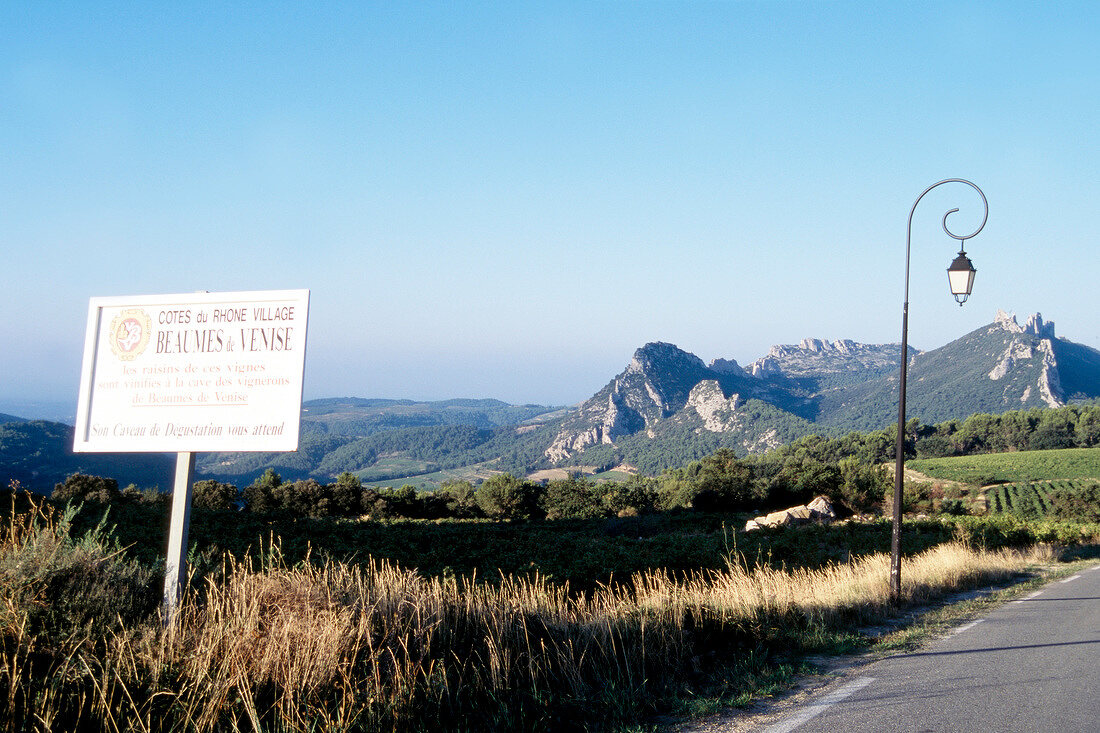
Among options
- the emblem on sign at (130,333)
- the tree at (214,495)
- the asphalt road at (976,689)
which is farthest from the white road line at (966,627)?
the tree at (214,495)

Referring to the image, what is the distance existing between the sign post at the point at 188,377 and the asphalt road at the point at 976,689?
12.9 ft

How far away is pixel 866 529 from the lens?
32781mm

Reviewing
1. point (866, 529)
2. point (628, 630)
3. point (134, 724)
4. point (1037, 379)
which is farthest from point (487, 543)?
point (1037, 379)

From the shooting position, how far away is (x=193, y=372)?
4926mm

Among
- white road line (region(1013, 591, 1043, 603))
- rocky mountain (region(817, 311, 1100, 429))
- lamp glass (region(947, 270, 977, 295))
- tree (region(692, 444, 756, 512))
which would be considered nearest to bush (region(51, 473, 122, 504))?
white road line (region(1013, 591, 1043, 603))

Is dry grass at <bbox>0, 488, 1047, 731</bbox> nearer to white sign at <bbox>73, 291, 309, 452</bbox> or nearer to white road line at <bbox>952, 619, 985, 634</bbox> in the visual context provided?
white sign at <bbox>73, 291, 309, 452</bbox>

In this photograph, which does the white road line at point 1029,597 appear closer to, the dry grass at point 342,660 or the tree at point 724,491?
the dry grass at point 342,660

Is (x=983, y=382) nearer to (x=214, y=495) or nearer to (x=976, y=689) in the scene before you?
(x=214, y=495)

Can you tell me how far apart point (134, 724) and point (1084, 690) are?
21.9 ft

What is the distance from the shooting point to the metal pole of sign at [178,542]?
452 centimetres

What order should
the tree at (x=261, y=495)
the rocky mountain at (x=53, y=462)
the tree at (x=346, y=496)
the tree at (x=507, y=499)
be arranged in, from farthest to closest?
1. the tree at (x=507, y=499)
2. the rocky mountain at (x=53, y=462)
3. the tree at (x=346, y=496)
4. the tree at (x=261, y=495)

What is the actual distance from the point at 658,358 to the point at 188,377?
176 metres

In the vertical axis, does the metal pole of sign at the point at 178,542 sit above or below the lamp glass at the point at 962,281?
below

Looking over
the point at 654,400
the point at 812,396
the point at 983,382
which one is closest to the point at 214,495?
the point at 654,400
